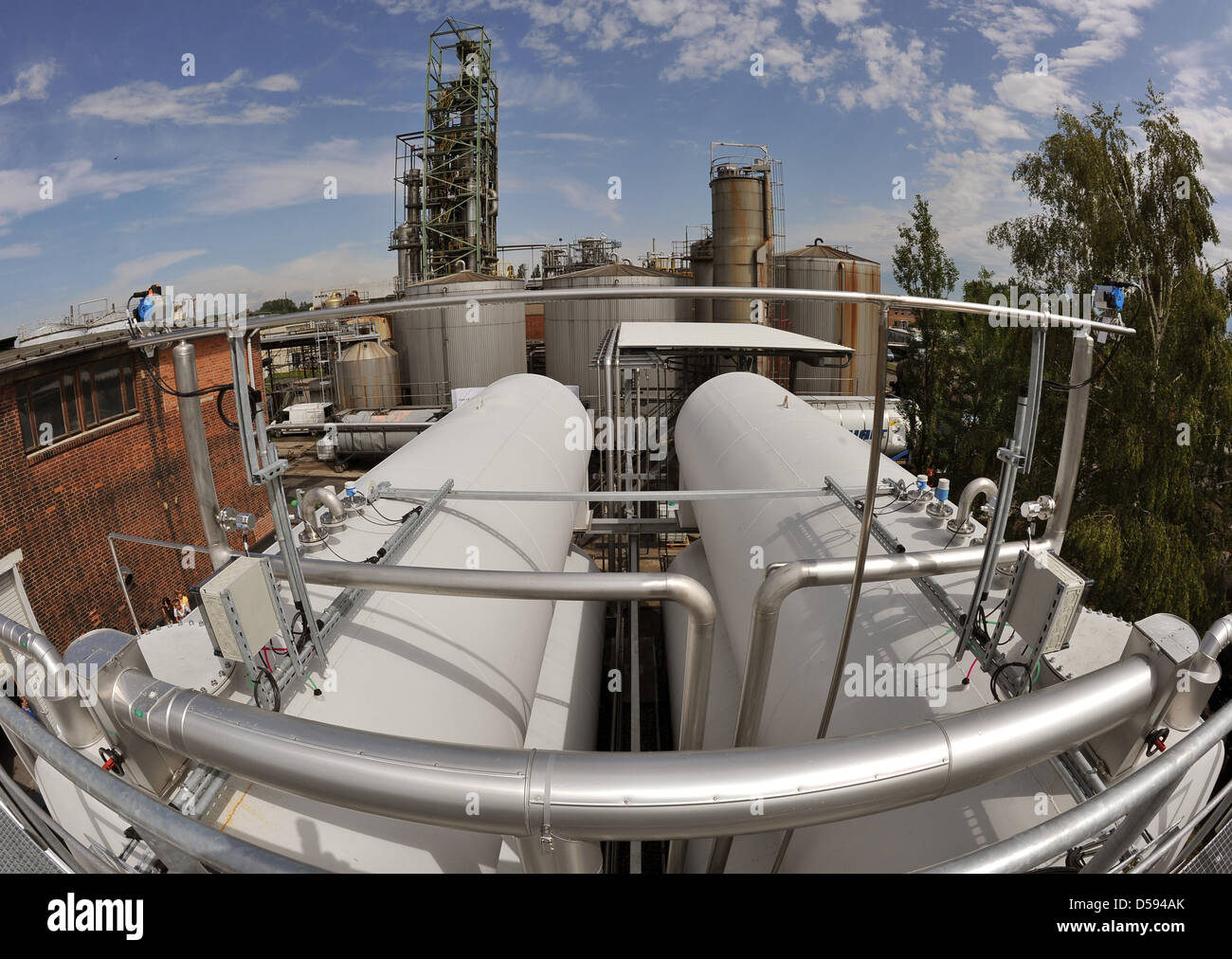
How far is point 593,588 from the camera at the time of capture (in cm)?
227

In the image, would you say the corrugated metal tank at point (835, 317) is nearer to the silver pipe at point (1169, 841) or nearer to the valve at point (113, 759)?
the silver pipe at point (1169, 841)

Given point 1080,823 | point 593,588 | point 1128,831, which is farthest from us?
point 593,588

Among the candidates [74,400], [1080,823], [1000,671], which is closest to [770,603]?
[1080,823]

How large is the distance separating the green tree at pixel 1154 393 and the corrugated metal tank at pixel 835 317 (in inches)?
371

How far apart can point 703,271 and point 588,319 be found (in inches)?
204

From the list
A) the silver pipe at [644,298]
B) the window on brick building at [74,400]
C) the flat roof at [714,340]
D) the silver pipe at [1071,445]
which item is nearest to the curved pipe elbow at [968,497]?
the silver pipe at [1071,445]

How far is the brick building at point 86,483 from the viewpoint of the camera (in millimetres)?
9367

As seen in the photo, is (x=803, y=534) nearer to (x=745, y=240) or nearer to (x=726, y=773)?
(x=726, y=773)

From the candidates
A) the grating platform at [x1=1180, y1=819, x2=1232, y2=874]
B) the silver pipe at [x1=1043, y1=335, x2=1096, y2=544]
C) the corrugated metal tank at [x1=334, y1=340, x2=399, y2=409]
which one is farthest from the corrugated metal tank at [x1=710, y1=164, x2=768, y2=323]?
the grating platform at [x1=1180, y1=819, x2=1232, y2=874]

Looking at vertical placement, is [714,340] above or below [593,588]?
above

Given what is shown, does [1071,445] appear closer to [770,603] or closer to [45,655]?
[770,603]

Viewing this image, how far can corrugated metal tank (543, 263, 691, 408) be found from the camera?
20906mm
